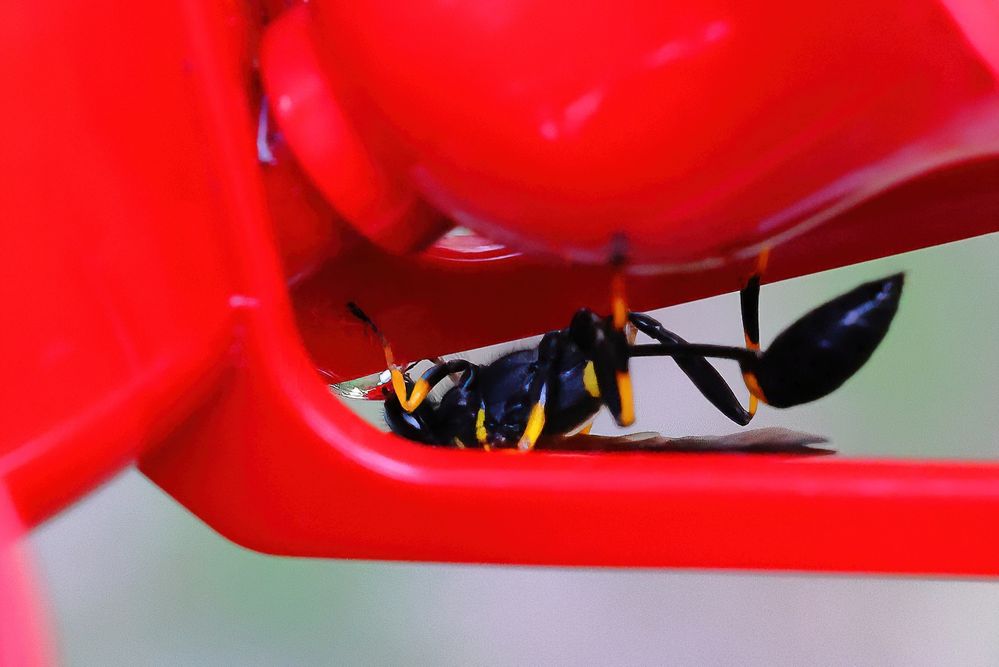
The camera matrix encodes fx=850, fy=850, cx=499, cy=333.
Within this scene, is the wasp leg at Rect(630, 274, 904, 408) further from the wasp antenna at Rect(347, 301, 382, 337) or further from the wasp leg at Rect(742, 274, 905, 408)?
the wasp antenna at Rect(347, 301, 382, 337)

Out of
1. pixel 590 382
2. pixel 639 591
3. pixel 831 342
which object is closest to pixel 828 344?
pixel 831 342

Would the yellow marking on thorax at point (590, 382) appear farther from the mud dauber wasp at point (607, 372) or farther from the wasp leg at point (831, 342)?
the wasp leg at point (831, 342)

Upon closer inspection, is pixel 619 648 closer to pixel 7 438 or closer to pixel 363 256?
pixel 363 256

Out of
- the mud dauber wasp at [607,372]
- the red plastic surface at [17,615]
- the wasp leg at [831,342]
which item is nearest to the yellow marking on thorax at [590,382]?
the mud dauber wasp at [607,372]

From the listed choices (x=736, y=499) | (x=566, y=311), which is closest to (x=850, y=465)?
(x=736, y=499)

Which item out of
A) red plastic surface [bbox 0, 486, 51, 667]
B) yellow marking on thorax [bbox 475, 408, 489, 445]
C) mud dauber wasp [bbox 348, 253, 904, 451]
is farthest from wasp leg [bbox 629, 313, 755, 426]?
red plastic surface [bbox 0, 486, 51, 667]
